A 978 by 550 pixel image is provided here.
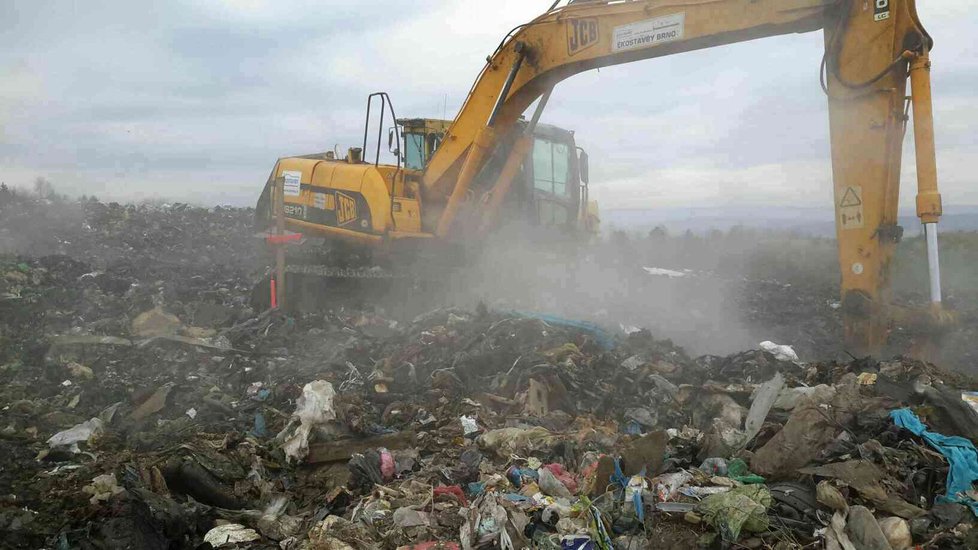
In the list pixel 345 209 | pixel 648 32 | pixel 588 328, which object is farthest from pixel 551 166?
pixel 648 32

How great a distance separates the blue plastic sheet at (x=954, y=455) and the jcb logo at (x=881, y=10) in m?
2.85

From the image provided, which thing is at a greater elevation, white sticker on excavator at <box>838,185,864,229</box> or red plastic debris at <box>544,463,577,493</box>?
white sticker on excavator at <box>838,185,864,229</box>

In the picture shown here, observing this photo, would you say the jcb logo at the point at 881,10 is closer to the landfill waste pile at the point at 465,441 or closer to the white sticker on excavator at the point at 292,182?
the landfill waste pile at the point at 465,441

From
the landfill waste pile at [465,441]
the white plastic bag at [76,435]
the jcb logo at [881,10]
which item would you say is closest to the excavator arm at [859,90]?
the jcb logo at [881,10]

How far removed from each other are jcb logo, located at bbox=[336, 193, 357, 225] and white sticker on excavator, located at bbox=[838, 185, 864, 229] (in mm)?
5977

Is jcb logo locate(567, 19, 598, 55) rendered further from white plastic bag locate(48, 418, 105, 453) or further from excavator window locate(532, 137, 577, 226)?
white plastic bag locate(48, 418, 105, 453)

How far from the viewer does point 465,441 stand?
4602 millimetres

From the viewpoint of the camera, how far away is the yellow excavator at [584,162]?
15.8 ft

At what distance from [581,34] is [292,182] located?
5.14 m

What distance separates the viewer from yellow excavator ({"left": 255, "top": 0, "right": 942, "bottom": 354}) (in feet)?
15.8

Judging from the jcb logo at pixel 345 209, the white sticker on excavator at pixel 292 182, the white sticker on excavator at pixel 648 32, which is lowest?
the jcb logo at pixel 345 209

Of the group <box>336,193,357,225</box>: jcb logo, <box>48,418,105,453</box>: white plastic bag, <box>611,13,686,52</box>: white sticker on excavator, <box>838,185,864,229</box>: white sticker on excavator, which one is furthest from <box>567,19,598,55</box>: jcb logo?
<box>48,418,105,453</box>: white plastic bag

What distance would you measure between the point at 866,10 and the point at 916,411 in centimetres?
291

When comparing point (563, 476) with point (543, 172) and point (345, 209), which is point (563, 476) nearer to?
point (345, 209)
